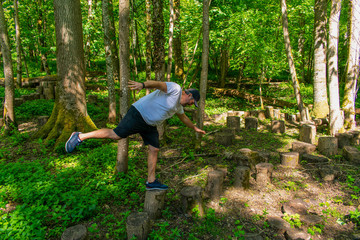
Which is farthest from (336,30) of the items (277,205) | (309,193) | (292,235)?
(292,235)

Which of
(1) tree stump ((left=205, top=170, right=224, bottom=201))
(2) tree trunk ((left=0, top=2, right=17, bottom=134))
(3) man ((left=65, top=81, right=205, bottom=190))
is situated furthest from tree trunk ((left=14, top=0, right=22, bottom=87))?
(1) tree stump ((left=205, top=170, right=224, bottom=201))

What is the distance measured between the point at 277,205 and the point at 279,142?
138 inches

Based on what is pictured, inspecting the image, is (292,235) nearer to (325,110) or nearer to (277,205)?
(277,205)

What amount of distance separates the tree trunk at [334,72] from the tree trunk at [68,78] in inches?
280

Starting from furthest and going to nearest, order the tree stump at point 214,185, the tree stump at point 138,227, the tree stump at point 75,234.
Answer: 1. the tree stump at point 214,185
2. the tree stump at point 138,227
3. the tree stump at point 75,234

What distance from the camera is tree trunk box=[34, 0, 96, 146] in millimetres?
5699

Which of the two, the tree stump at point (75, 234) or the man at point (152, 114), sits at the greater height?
the man at point (152, 114)

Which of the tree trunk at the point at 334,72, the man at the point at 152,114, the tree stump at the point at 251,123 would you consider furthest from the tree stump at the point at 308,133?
the man at the point at 152,114

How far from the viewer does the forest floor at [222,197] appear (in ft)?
9.94

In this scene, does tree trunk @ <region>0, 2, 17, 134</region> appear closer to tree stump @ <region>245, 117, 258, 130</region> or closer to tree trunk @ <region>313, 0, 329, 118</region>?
tree stump @ <region>245, 117, 258, 130</region>

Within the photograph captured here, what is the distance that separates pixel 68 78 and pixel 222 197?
4820mm

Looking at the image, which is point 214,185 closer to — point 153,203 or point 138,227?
point 153,203

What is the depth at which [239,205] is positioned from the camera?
3611mm

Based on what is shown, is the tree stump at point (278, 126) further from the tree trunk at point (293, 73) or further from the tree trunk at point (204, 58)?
the tree trunk at point (204, 58)
